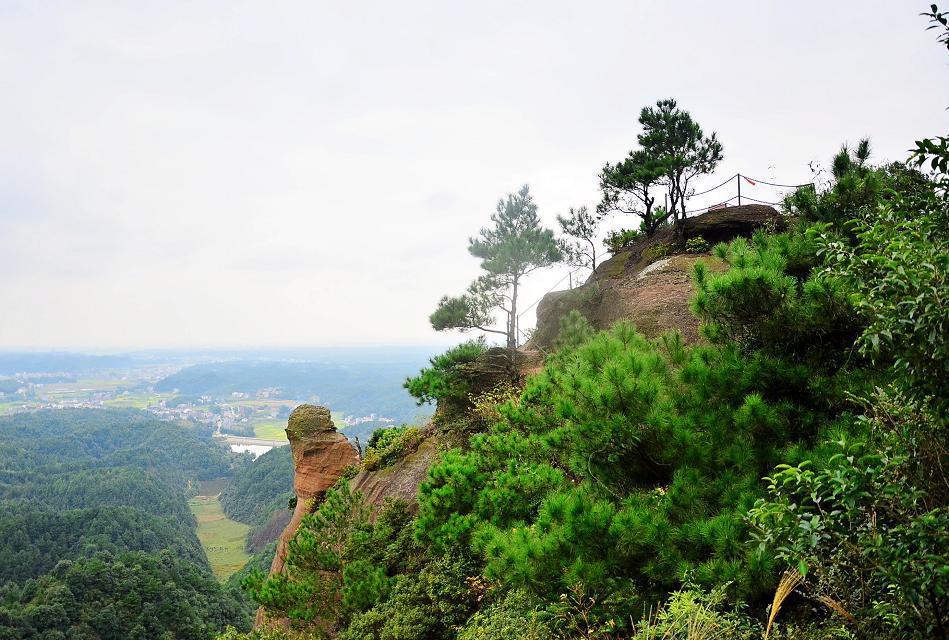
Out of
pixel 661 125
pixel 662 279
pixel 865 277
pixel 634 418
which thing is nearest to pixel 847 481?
pixel 865 277

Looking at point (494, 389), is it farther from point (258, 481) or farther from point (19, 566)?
point (258, 481)

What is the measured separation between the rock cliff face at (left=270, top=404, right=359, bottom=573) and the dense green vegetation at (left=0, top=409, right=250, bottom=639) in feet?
96.5

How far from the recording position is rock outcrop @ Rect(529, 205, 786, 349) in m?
9.64

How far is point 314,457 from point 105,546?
55.7m

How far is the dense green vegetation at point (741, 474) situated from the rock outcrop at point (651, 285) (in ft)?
11.6

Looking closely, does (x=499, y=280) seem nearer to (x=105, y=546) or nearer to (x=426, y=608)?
(x=426, y=608)

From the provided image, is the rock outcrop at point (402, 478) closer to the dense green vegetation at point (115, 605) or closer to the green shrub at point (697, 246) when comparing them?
the green shrub at point (697, 246)

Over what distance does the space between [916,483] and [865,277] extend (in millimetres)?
963

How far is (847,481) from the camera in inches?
77.3

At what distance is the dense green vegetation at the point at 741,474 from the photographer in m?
2.01

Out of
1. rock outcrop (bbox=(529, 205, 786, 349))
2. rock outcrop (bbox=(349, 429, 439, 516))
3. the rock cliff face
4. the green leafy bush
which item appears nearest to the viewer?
the green leafy bush

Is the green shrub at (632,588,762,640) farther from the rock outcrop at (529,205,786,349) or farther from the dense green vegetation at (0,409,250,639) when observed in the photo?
the dense green vegetation at (0,409,250,639)

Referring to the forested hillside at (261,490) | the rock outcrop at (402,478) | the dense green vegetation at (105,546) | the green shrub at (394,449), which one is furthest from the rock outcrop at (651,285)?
the forested hillside at (261,490)

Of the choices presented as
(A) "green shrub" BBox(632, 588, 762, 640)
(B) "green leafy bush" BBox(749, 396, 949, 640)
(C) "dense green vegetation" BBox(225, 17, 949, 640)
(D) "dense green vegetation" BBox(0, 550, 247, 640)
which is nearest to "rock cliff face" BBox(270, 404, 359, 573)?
A: (C) "dense green vegetation" BBox(225, 17, 949, 640)
